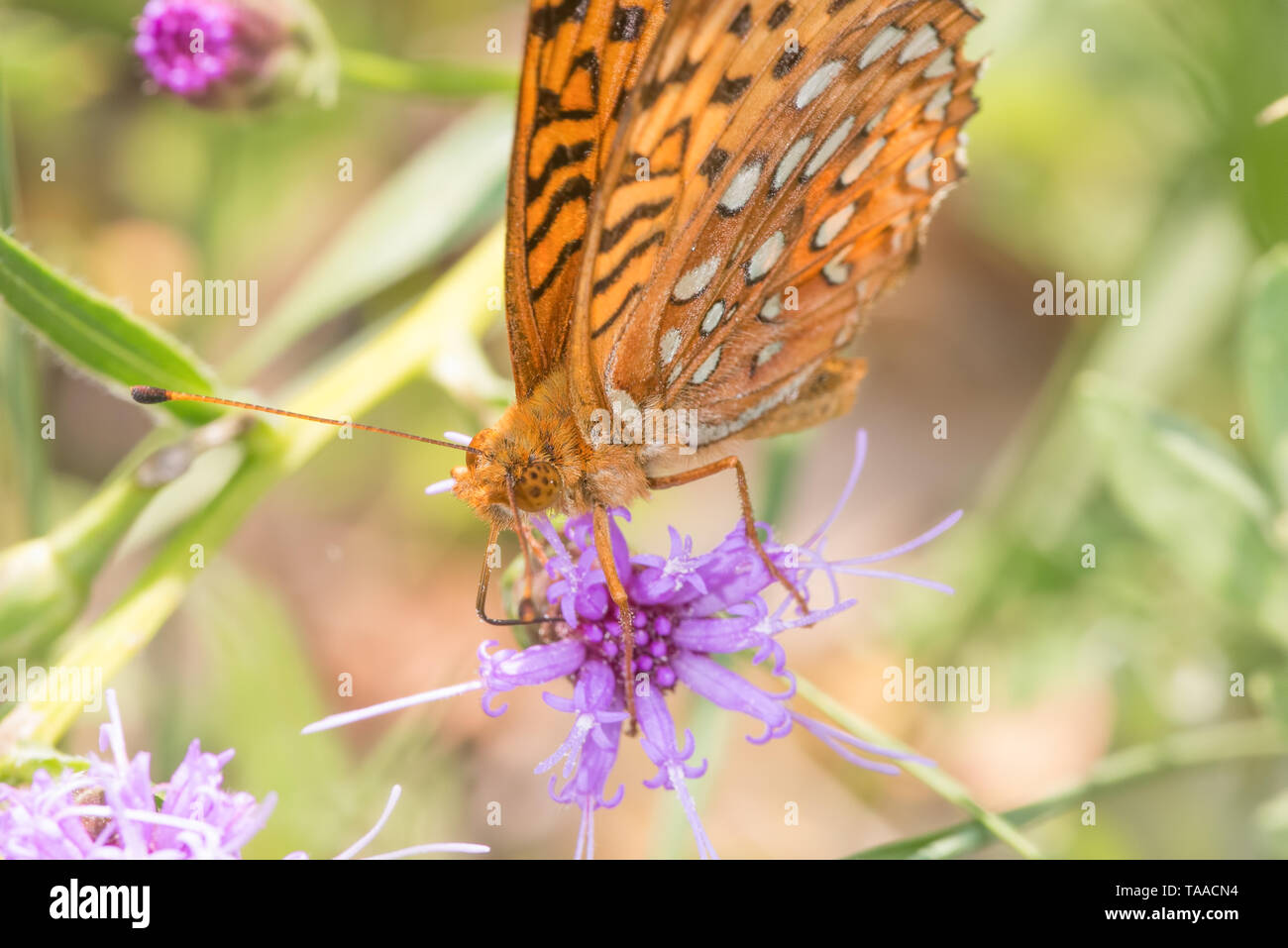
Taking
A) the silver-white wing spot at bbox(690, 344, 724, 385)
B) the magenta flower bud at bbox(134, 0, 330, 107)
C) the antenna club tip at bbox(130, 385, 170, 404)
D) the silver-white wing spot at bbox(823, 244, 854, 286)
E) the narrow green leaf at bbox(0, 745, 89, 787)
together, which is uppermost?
the magenta flower bud at bbox(134, 0, 330, 107)

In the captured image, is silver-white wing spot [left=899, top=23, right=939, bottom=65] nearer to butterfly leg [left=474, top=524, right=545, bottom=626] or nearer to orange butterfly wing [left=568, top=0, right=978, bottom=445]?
orange butterfly wing [left=568, top=0, right=978, bottom=445]

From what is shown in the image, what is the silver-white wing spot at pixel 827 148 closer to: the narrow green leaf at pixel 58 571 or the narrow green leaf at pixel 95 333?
the narrow green leaf at pixel 95 333

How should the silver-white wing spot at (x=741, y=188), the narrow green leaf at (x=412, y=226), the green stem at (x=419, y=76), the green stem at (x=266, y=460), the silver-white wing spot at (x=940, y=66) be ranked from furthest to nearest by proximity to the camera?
the narrow green leaf at (x=412, y=226) → the green stem at (x=419, y=76) → the silver-white wing spot at (x=940, y=66) → the green stem at (x=266, y=460) → the silver-white wing spot at (x=741, y=188)

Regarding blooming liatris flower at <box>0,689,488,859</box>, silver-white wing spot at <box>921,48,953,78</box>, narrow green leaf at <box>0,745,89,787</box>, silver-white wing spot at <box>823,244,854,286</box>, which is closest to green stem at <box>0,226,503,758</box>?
narrow green leaf at <box>0,745,89,787</box>

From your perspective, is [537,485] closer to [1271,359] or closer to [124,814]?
[124,814]

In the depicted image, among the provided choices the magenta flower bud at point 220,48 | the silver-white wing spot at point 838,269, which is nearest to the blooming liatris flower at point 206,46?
the magenta flower bud at point 220,48

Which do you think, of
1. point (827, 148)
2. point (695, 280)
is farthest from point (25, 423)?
point (827, 148)

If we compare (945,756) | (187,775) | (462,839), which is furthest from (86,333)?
(945,756)

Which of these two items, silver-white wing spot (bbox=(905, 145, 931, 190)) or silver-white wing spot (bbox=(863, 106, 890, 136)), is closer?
silver-white wing spot (bbox=(863, 106, 890, 136))
